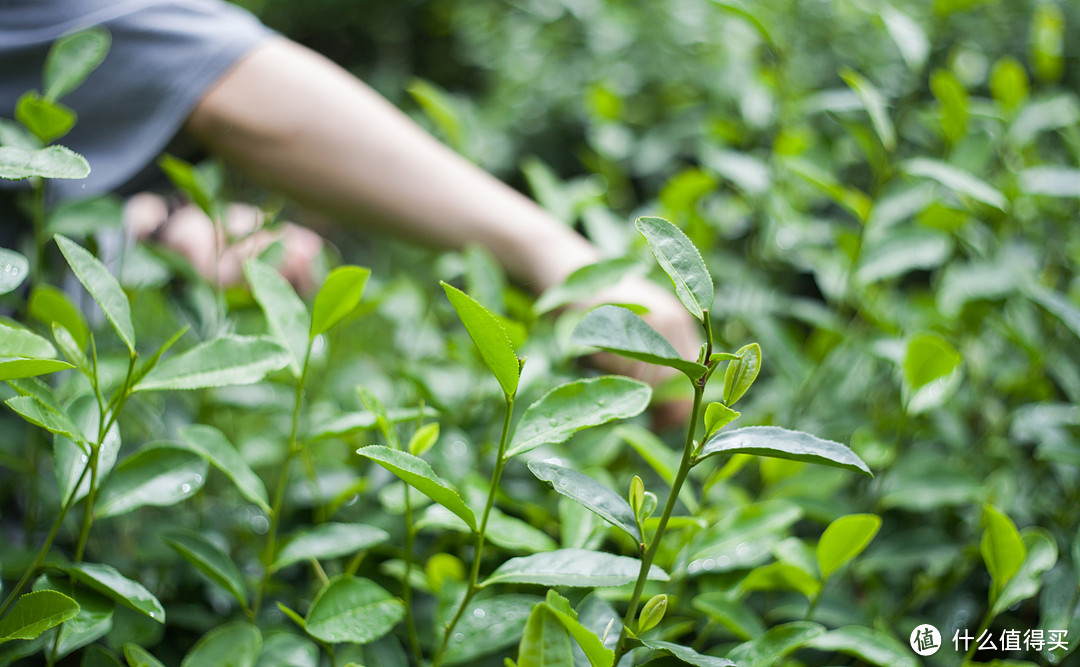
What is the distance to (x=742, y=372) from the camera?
48 cm

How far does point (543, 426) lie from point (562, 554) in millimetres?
83

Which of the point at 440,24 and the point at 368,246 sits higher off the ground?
the point at 440,24

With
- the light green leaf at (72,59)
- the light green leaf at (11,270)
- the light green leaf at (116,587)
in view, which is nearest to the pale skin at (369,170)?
the light green leaf at (72,59)

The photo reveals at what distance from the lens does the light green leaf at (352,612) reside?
1.66ft

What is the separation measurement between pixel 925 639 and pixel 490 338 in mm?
511

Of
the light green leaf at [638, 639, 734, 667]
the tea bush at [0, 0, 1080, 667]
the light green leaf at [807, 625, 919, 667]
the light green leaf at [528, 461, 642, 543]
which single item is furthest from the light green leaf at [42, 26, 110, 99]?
the light green leaf at [807, 625, 919, 667]

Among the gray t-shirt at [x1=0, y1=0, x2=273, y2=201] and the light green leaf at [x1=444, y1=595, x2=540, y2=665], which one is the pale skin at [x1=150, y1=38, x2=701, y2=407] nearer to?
the gray t-shirt at [x1=0, y1=0, x2=273, y2=201]

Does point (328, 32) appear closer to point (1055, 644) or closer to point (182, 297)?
point (182, 297)

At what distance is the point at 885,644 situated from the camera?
0.58 meters

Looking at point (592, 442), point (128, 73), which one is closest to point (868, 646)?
point (592, 442)

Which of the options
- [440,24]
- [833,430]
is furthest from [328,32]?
[833,430]

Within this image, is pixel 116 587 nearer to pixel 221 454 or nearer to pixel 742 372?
pixel 221 454

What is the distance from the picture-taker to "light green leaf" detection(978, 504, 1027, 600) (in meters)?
0.57

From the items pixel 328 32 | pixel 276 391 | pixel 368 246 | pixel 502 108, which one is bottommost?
pixel 368 246
